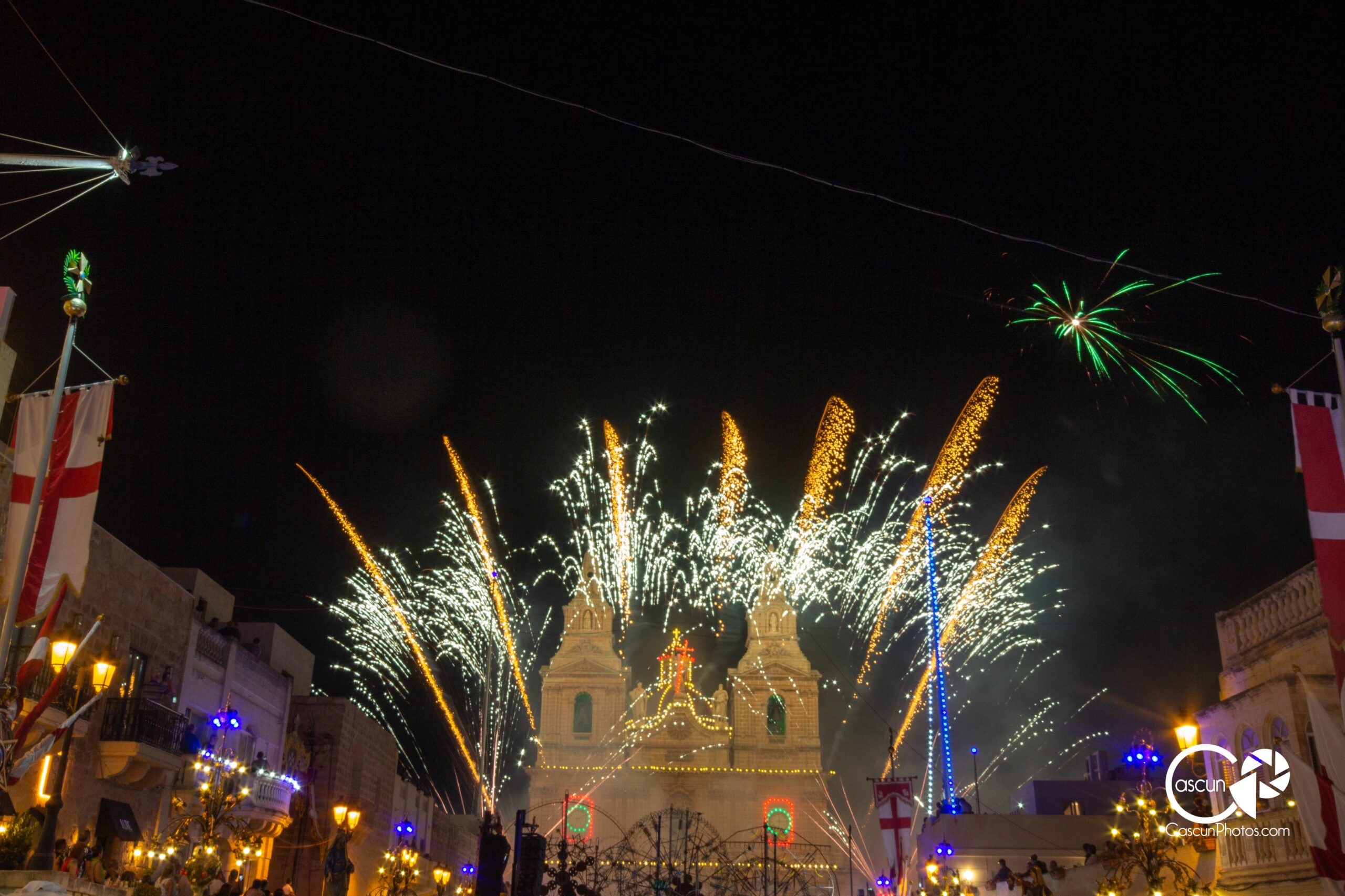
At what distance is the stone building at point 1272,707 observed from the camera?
509 inches

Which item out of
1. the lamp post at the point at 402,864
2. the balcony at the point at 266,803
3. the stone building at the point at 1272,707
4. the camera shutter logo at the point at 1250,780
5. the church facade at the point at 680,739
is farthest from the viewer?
the church facade at the point at 680,739

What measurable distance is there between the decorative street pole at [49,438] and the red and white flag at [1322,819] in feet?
44.4

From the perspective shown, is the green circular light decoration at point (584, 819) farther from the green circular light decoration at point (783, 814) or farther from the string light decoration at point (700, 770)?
the green circular light decoration at point (783, 814)

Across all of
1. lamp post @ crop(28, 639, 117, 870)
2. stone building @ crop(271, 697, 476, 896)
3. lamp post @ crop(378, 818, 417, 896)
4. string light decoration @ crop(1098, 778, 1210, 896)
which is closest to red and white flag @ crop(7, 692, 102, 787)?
lamp post @ crop(28, 639, 117, 870)

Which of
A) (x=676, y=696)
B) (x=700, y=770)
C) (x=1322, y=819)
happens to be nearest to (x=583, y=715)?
(x=676, y=696)

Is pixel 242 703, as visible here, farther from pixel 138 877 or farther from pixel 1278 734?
pixel 1278 734

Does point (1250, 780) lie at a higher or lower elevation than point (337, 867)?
higher

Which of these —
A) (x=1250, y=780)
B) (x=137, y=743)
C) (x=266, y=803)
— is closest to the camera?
(x=1250, y=780)

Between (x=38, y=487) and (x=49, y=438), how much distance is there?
62 cm

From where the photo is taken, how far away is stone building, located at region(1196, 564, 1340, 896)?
42.4 ft

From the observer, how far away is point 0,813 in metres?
12.4

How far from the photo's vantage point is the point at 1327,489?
11984 mm

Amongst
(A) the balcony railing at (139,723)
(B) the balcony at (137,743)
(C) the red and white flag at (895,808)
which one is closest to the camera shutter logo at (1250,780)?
(C) the red and white flag at (895,808)

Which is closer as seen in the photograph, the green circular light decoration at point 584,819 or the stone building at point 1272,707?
the stone building at point 1272,707
